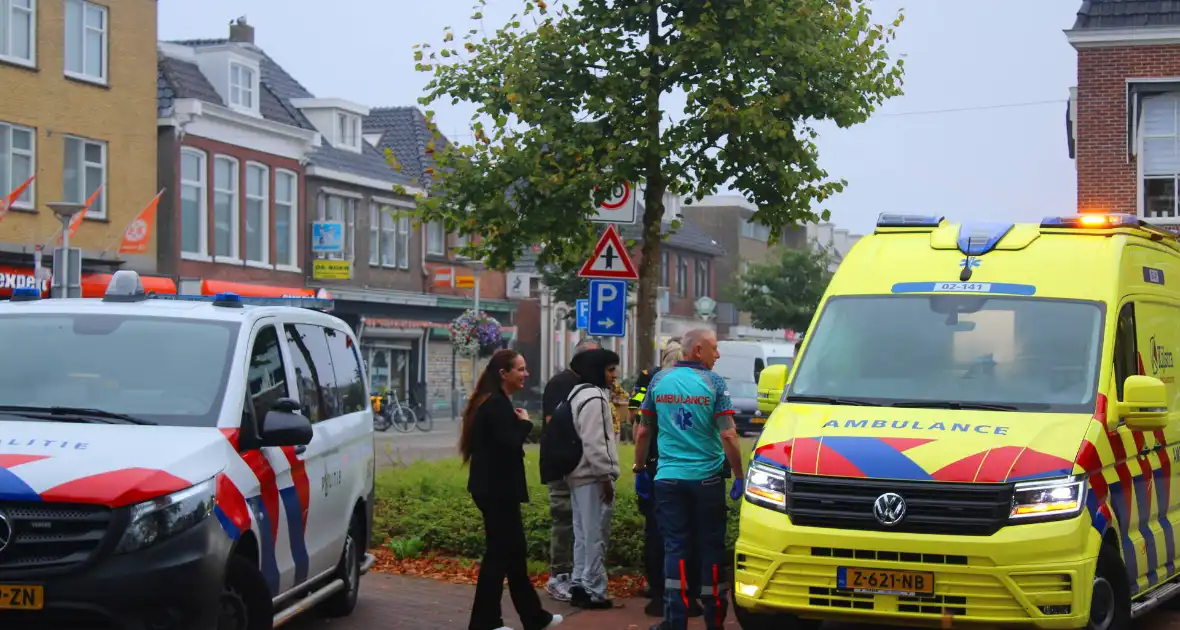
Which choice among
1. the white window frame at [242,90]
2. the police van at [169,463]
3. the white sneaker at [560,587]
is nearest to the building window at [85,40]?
the white window frame at [242,90]

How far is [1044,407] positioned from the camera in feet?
27.0

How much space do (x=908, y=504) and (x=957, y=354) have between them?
1.33 metres

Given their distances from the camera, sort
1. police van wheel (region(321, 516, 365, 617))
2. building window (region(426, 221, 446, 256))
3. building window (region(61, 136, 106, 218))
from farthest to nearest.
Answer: building window (region(426, 221, 446, 256)), building window (region(61, 136, 106, 218)), police van wheel (region(321, 516, 365, 617))

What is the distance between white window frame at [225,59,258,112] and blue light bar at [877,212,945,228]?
32445 millimetres

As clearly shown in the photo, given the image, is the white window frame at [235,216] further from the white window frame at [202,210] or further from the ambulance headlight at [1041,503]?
the ambulance headlight at [1041,503]

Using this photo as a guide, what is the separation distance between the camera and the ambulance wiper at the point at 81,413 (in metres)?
7.43

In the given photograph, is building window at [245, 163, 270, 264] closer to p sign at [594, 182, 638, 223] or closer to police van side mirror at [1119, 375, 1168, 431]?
p sign at [594, 182, 638, 223]

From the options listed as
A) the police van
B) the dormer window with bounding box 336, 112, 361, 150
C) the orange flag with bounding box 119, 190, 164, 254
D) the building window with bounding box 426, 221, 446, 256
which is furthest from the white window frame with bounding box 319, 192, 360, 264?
the police van

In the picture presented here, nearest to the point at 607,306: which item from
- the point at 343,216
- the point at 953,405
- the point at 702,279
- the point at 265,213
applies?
the point at 953,405

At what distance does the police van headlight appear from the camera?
7.93 meters

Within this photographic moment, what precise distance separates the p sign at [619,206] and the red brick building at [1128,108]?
13.0 metres

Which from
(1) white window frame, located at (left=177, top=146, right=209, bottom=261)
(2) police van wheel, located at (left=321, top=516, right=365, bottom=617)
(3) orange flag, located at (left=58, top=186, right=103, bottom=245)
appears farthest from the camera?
(1) white window frame, located at (left=177, top=146, right=209, bottom=261)

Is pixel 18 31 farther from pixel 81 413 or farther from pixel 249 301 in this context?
pixel 81 413

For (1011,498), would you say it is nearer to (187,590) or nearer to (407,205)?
(187,590)
